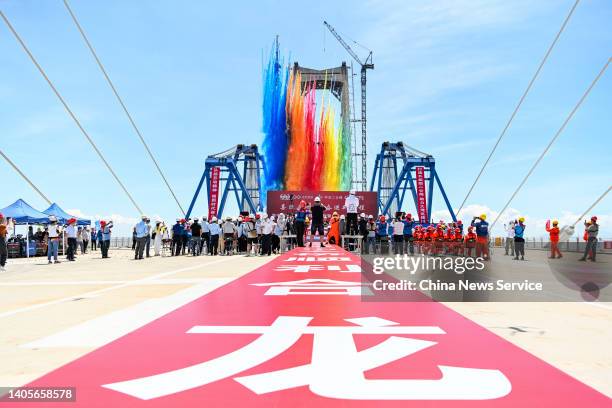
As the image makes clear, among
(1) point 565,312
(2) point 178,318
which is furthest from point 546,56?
(2) point 178,318

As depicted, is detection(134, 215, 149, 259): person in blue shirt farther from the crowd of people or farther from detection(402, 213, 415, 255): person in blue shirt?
detection(402, 213, 415, 255): person in blue shirt

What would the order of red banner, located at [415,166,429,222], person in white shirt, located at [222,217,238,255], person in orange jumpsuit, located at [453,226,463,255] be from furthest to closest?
red banner, located at [415,166,429,222] → person in white shirt, located at [222,217,238,255] → person in orange jumpsuit, located at [453,226,463,255]

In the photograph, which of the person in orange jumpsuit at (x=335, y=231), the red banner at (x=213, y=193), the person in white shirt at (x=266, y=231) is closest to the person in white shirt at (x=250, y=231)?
the person in white shirt at (x=266, y=231)

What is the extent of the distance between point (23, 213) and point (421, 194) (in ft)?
120

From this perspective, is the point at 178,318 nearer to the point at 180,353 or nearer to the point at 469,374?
the point at 180,353

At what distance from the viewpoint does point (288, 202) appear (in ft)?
115

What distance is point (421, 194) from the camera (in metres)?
51.5

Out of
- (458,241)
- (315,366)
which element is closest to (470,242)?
(458,241)

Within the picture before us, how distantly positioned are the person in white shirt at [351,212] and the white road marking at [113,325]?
12569mm

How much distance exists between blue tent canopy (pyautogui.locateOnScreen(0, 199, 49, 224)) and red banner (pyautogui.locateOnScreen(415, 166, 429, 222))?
3511cm

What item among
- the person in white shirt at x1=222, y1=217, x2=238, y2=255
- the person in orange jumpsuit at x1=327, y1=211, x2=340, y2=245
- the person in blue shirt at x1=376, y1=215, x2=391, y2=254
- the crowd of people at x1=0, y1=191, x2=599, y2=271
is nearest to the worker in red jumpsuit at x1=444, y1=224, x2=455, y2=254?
the crowd of people at x1=0, y1=191, x2=599, y2=271

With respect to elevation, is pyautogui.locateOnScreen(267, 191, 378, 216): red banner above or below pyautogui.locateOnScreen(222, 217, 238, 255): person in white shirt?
above

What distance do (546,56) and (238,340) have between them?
16116 millimetres

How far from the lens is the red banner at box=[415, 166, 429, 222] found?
51250 mm
